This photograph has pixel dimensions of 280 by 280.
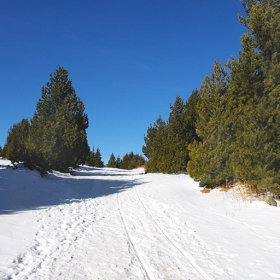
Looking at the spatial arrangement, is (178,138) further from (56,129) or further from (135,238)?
(135,238)

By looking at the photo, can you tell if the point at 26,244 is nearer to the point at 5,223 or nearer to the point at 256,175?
the point at 5,223

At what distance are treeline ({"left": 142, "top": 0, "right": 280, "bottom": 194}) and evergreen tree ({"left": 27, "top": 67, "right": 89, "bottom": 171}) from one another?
8.93 meters

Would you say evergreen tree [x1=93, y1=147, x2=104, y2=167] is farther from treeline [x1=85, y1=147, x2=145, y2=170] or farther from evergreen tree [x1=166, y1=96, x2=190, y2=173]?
evergreen tree [x1=166, y1=96, x2=190, y2=173]

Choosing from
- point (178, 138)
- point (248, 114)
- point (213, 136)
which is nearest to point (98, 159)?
point (178, 138)

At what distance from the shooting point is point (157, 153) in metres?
32.2

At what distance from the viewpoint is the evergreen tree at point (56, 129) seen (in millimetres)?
16844

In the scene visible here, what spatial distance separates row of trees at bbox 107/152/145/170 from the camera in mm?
74312

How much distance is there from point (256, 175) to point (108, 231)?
701 centimetres

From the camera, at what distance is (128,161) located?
263 feet

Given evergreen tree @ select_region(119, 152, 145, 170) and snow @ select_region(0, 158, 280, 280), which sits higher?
evergreen tree @ select_region(119, 152, 145, 170)

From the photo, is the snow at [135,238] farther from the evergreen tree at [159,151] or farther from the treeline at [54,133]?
the evergreen tree at [159,151]

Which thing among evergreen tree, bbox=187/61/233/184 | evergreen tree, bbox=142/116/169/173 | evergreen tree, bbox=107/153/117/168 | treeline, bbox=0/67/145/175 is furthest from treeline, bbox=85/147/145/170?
evergreen tree, bbox=187/61/233/184

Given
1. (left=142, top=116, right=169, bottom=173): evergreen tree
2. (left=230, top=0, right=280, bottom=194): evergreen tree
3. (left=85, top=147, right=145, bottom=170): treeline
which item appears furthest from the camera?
(left=85, top=147, right=145, bottom=170): treeline

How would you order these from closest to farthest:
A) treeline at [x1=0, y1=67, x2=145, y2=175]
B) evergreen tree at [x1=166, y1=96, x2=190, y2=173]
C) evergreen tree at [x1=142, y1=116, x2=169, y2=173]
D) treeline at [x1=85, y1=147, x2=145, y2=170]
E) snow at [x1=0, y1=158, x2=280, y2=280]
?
1. snow at [x1=0, y1=158, x2=280, y2=280]
2. treeline at [x1=0, y1=67, x2=145, y2=175]
3. evergreen tree at [x1=166, y1=96, x2=190, y2=173]
4. evergreen tree at [x1=142, y1=116, x2=169, y2=173]
5. treeline at [x1=85, y1=147, x2=145, y2=170]
